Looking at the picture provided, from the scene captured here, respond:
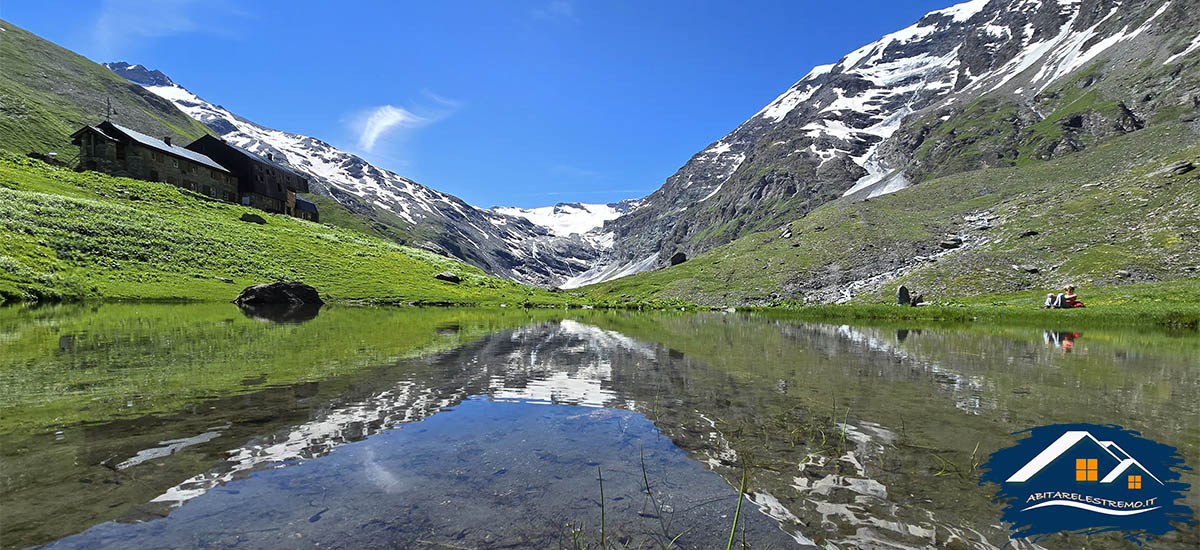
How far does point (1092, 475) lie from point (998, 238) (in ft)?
298

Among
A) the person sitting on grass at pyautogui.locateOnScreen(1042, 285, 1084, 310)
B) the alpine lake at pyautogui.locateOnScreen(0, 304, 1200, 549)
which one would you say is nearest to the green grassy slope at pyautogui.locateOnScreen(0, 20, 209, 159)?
the alpine lake at pyautogui.locateOnScreen(0, 304, 1200, 549)

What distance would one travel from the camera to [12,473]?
19.0 feet

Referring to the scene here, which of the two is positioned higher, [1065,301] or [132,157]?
[132,157]

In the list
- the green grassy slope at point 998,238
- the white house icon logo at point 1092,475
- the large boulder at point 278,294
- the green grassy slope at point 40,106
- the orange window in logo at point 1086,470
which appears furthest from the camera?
the green grassy slope at point 40,106

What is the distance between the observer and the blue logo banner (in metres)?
4.79

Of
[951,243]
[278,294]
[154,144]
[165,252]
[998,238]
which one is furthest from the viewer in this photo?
[951,243]

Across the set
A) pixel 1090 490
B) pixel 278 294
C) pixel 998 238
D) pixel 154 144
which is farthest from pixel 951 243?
pixel 154 144

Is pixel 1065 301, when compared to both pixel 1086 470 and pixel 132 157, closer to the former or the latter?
pixel 1086 470

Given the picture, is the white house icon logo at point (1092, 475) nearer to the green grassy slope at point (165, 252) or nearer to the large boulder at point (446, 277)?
the green grassy slope at point (165, 252)

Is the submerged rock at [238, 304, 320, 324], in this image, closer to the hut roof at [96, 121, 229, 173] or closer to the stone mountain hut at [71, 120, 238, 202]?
the stone mountain hut at [71, 120, 238, 202]

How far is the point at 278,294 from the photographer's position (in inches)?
1875

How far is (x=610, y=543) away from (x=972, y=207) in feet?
385

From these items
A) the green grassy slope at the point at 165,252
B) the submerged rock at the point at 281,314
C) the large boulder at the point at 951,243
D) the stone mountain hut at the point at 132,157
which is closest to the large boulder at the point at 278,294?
the submerged rock at the point at 281,314

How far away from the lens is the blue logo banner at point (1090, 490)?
4.79m
